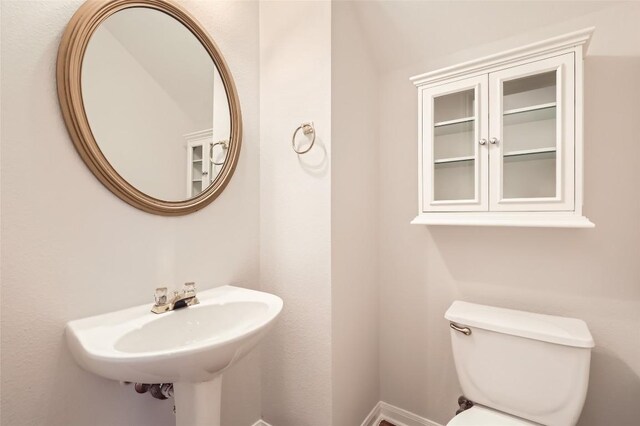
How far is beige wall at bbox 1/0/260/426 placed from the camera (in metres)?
0.73

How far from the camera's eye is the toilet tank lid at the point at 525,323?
39.0 inches

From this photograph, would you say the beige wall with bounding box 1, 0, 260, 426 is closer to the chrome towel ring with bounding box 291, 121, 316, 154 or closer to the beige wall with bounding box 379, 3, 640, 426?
the chrome towel ring with bounding box 291, 121, 316, 154

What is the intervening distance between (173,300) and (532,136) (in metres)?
1.51

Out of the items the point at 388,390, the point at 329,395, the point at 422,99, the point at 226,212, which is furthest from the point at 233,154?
the point at 388,390

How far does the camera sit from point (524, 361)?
1055mm

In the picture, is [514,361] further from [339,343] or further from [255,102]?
[255,102]

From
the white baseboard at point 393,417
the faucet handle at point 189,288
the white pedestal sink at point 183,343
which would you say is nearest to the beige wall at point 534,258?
the white baseboard at point 393,417

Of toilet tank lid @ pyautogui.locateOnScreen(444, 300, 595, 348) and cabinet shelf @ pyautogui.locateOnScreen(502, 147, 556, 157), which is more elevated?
cabinet shelf @ pyautogui.locateOnScreen(502, 147, 556, 157)

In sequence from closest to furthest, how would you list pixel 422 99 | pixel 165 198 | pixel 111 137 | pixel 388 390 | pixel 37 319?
pixel 37 319 < pixel 111 137 < pixel 165 198 < pixel 422 99 < pixel 388 390

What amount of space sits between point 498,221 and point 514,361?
1.78ft

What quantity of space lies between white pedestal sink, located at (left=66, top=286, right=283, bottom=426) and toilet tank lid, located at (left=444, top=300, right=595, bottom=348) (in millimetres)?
811

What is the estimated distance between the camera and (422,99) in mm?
1312

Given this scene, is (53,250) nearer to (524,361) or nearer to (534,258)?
(524,361)

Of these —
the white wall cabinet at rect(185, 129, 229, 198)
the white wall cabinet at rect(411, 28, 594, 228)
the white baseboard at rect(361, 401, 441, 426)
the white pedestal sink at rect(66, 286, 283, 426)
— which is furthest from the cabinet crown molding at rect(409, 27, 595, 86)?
the white baseboard at rect(361, 401, 441, 426)
